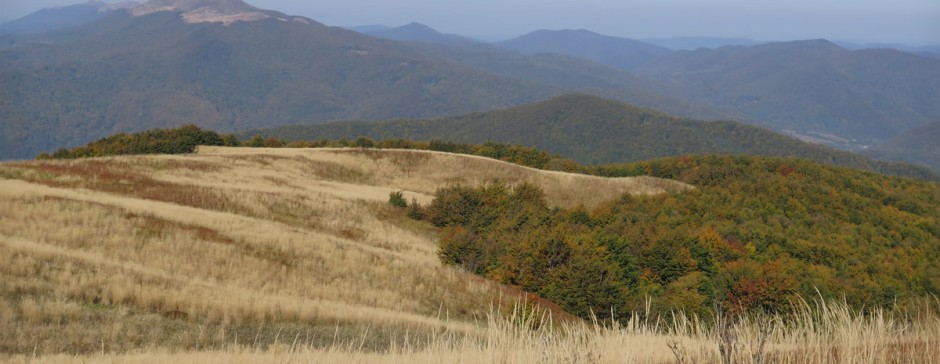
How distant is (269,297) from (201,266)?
4324mm

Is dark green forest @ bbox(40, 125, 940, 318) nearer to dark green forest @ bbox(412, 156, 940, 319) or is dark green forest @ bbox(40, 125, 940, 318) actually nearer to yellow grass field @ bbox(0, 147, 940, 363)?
dark green forest @ bbox(412, 156, 940, 319)

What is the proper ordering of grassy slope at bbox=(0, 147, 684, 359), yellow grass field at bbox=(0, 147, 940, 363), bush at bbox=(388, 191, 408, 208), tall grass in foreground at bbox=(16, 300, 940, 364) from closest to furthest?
tall grass in foreground at bbox=(16, 300, 940, 364)
yellow grass field at bbox=(0, 147, 940, 363)
grassy slope at bbox=(0, 147, 684, 359)
bush at bbox=(388, 191, 408, 208)

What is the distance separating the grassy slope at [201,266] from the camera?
8.92 m

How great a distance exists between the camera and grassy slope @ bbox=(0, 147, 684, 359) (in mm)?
8917

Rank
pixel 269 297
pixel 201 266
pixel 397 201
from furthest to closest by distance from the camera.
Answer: pixel 397 201
pixel 201 266
pixel 269 297

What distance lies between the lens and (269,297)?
486 inches

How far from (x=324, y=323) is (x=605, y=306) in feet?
40.7

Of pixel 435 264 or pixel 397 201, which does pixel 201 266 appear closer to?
pixel 435 264

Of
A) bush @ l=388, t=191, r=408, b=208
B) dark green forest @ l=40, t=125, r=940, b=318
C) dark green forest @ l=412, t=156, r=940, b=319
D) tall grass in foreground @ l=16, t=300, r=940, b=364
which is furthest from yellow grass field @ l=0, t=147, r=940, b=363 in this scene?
dark green forest @ l=412, t=156, r=940, b=319

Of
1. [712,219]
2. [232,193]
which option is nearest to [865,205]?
[712,219]

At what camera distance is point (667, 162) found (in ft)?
256

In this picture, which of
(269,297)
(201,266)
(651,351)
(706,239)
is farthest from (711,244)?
(651,351)

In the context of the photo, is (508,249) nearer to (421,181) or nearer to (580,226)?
(580,226)

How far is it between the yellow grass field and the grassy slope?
55 mm
